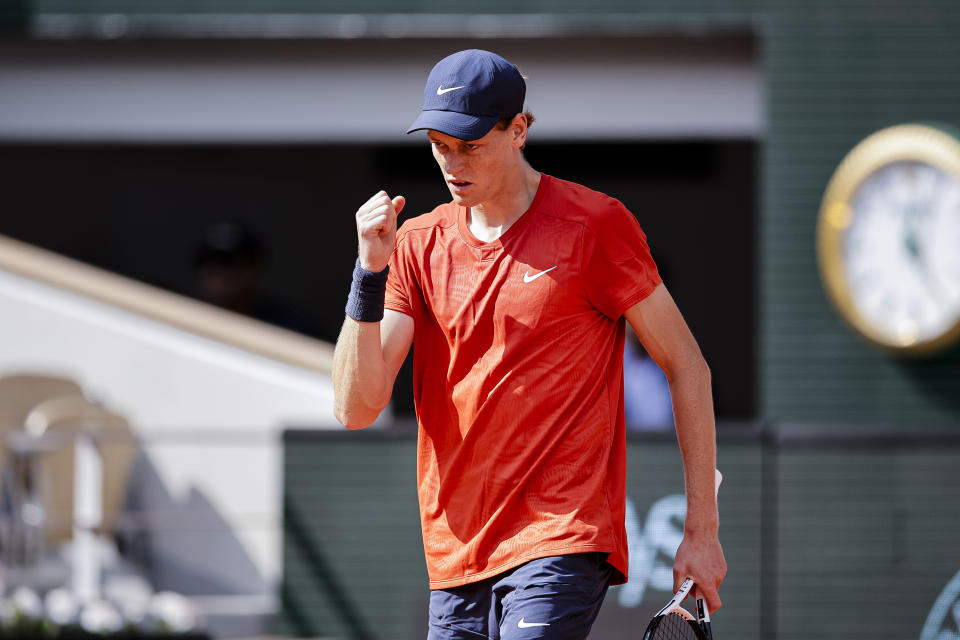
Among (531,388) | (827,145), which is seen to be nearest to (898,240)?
(827,145)

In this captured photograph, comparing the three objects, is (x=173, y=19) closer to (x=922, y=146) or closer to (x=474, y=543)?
(x=922, y=146)

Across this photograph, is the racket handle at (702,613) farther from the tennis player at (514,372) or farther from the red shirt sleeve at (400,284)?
the red shirt sleeve at (400,284)

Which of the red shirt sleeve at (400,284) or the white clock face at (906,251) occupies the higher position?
the white clock face at (906,251)

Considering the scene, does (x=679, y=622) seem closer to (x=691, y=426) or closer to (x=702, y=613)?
(x=702, y=613)

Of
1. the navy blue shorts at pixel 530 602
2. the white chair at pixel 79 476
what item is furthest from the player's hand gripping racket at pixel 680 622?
the white chair at pixel 79 476

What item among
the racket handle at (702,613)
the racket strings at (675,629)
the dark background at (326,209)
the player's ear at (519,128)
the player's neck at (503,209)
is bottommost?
the racket strings at (675,629)

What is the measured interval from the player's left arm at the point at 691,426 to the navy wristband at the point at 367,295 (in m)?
0.55

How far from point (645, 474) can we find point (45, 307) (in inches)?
131

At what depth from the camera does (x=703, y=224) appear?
1313cm

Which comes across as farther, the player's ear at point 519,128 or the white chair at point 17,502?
the white chair at point 17,502

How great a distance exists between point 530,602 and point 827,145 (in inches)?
222

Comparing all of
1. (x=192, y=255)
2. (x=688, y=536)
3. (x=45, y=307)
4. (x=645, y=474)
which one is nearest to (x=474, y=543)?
(x=688, y=536)

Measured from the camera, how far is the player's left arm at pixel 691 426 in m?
3.16

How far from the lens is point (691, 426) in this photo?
10.5ft
